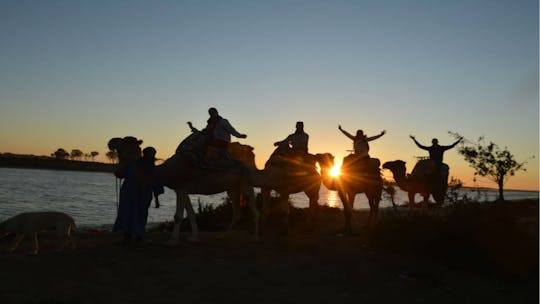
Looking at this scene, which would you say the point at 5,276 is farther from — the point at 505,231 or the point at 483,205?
the point at 483,205

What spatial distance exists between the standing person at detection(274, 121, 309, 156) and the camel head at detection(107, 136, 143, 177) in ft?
12.8

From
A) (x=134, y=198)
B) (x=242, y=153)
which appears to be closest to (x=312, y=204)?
(x=242, y=153)

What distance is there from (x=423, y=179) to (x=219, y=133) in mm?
8623

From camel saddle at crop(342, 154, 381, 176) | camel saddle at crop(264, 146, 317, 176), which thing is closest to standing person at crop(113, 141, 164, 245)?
camel saddle at crop(264, 146, 317, 176)

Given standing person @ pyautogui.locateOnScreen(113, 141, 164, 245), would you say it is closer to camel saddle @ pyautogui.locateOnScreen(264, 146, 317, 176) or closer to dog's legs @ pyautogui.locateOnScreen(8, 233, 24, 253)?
dog's legs @ pyautogui.locateOnScreen(8, 233, 24, 253)

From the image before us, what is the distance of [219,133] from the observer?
40.9 feet

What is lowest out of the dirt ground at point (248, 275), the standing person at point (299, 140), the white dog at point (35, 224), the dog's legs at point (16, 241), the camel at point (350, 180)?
the dirt ground at point (248, 275)

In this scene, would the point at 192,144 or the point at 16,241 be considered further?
the point at 192,144

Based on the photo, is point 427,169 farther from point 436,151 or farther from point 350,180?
point 350,180

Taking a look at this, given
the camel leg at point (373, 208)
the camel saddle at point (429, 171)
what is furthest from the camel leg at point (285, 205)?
the camel saddle at point (429, 171)

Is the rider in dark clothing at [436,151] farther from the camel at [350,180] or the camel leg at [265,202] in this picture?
the camel leg at [265,202]

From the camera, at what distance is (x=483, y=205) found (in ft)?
46.8

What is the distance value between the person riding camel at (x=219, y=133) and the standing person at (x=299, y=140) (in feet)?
6.78

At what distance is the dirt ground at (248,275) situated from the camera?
805 cm
